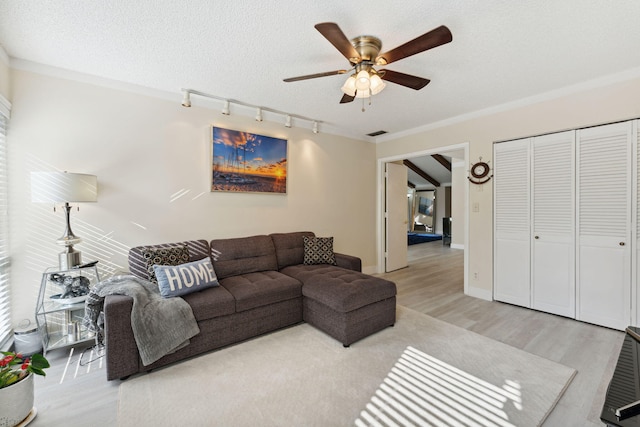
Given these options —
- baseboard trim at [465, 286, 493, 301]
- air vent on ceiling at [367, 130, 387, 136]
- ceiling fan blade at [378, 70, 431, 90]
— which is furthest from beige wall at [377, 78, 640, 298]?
ceiling fan blade at [378, 70, 431, 90]

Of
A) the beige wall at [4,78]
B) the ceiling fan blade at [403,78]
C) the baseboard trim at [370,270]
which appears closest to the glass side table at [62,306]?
the beige wall at [4,78]

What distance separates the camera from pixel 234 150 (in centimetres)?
348

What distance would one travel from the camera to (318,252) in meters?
3.63

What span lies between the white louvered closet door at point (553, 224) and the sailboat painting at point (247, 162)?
3.32 meters

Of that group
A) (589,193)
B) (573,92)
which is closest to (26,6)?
(573,92)

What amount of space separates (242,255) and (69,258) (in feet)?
5.11

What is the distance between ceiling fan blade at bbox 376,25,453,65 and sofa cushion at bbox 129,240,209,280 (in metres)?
2.64

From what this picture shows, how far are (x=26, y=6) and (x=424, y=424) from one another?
12.1 ft

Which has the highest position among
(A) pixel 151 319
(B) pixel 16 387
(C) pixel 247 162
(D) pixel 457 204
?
(C) pixel 247 162

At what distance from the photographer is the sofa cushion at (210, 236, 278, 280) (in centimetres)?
308

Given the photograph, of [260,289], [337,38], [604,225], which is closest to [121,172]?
[260,289]

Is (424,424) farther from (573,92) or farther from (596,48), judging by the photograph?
(573,92)

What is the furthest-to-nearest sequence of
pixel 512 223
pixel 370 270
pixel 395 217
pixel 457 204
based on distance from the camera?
pixel 457 204 < pixel 395 217 < pixel 370 270 < pixel 512 223

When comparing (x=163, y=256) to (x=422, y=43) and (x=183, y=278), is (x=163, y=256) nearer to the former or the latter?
(x=183, y=278)
